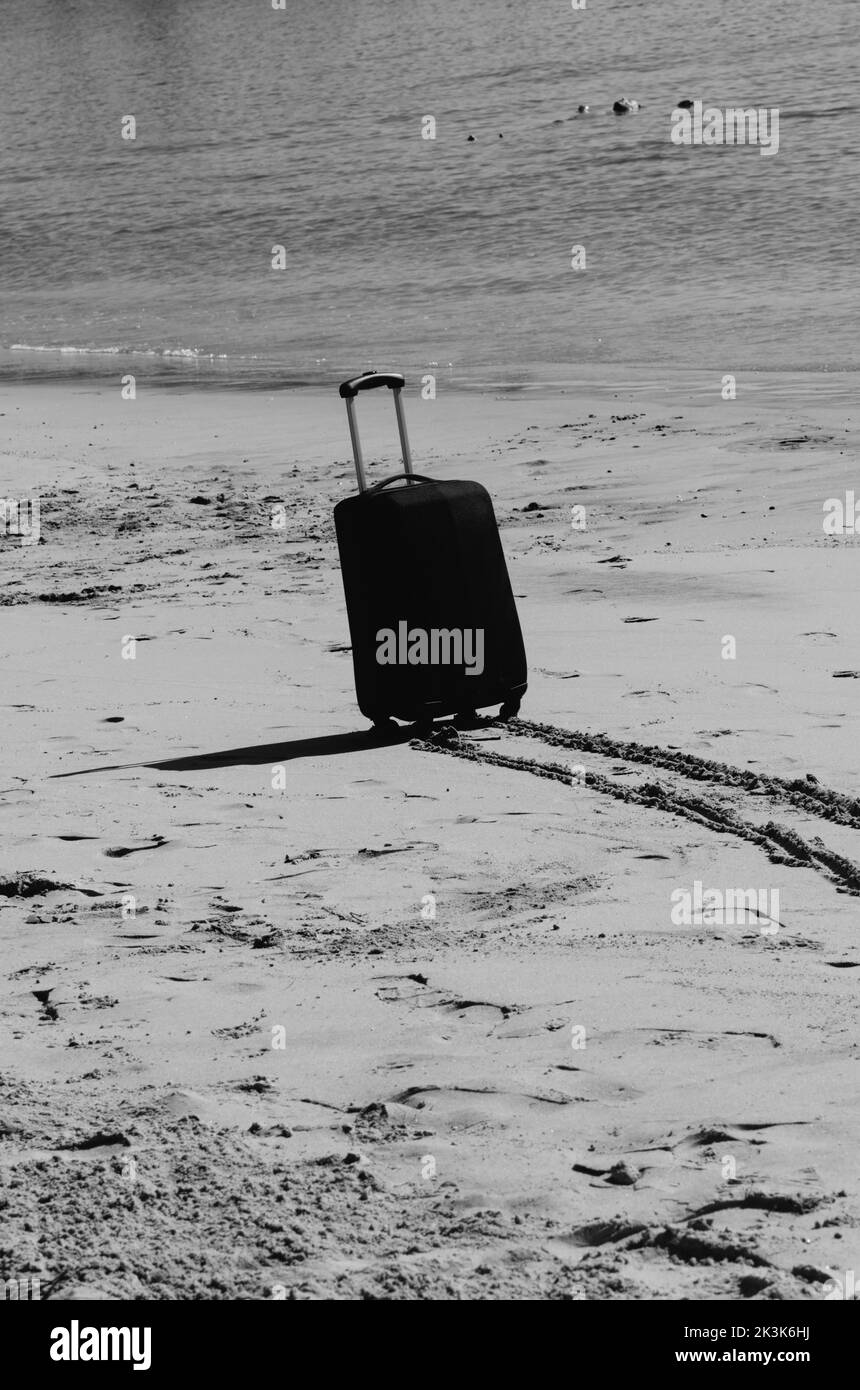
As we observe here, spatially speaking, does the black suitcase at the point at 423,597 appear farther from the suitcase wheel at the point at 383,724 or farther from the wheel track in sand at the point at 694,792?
the wheel track in sand at the point at 694,792

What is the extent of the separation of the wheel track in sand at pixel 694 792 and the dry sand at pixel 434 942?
0.02 m

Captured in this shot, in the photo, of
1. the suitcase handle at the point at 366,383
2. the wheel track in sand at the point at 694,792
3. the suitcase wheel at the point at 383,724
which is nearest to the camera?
the wheel track in sand at the point at 694,792

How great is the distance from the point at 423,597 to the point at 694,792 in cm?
123

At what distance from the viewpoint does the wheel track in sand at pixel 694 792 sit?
4215 millimetres

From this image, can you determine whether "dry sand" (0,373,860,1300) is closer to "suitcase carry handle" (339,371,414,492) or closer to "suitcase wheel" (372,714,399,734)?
"suitcase wheel" (372,714,399,734)

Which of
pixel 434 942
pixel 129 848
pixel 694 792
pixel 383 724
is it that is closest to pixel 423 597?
pixel 383 724

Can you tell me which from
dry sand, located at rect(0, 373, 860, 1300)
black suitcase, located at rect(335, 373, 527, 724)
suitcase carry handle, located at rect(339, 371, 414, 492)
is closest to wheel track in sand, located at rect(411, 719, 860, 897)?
dry sand, located at rect(0, 373, 860, 1300)

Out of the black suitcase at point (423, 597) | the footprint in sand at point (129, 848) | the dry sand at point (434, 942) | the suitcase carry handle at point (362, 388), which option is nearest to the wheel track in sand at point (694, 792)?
Answer: the dry sand at point (434, 942)

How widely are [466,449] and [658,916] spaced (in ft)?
23.4

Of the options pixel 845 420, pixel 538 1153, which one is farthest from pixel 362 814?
pixel 845 420

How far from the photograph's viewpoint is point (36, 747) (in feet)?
18.0

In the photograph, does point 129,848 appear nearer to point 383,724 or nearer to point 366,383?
point 383,724

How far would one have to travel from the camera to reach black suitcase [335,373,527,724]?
208 inches

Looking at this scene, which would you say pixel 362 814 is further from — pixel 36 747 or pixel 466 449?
pixel 466 449
